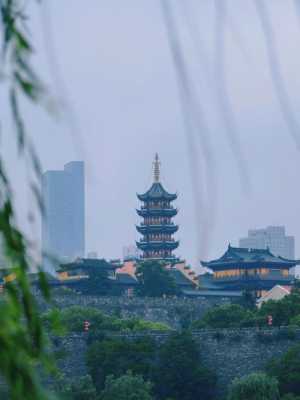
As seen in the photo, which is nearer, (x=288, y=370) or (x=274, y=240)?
(x=288, y=370)

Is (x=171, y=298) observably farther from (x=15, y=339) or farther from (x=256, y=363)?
(x=15, y=339)

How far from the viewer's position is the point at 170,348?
99.8 feet

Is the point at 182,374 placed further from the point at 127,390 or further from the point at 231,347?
the point at 127,390

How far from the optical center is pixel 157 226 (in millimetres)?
62219

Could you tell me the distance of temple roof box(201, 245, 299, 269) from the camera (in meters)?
55.7

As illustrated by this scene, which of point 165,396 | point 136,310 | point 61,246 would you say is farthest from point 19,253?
point 61,246

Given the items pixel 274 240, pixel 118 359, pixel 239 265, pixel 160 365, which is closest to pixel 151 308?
pixel 239 265

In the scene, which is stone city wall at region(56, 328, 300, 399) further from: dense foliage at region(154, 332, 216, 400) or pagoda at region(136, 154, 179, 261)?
pagoda at region(136, 154, 179, 261)

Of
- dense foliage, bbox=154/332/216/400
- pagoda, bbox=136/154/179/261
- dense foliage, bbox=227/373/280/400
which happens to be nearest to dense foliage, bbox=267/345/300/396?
dense foliage, bbox=227/373/280/400

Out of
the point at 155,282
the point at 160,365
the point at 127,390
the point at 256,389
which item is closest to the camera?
the point at 127,390

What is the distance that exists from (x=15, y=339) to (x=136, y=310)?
43.2 metres

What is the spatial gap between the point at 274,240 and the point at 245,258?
61.8 meters

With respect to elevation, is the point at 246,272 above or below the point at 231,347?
above

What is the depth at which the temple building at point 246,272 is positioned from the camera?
55656 mm
